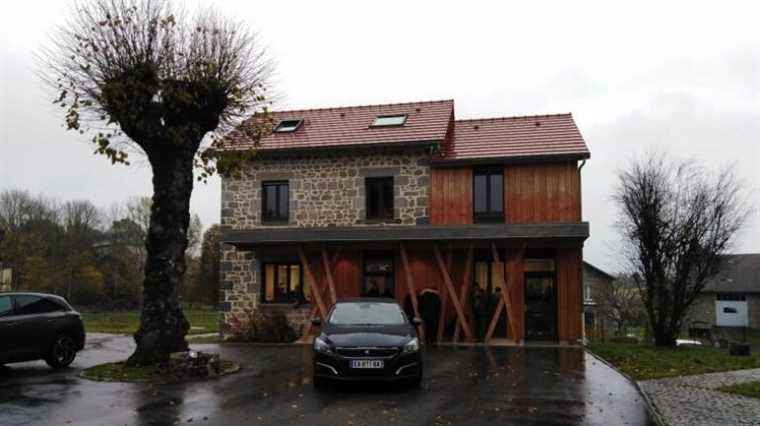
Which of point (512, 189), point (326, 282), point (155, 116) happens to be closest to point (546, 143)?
point (512, 189)

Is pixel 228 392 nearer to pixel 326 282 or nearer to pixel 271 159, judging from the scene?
pixel 326 282

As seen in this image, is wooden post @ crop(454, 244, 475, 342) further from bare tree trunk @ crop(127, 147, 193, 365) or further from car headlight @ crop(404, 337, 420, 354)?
bare tree trunk @ crop(127, 147, 193, 365)

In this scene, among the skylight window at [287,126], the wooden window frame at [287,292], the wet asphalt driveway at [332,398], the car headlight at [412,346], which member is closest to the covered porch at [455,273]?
the wooden window frame at [287,292]

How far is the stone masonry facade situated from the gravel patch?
9.56m

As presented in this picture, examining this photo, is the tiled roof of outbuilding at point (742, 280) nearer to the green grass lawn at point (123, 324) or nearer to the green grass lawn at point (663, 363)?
the green grass lawn at point (123, 324)

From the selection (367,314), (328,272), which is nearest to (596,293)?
(328,272)

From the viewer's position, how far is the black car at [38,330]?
39.3ft

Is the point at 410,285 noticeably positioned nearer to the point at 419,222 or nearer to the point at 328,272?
the point at 419,222

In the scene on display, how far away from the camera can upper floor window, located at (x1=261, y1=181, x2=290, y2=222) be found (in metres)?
21.4

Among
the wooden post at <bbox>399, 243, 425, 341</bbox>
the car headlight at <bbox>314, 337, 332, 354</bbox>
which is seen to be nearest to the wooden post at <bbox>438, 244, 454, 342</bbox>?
the wooden post at <bbox>399, 243, 425, 341</bbox>

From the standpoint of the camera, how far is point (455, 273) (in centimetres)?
1953

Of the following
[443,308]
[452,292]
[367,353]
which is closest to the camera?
[367,353]

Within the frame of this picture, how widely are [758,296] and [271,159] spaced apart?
46.2 meters

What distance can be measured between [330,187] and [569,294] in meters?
7.91
